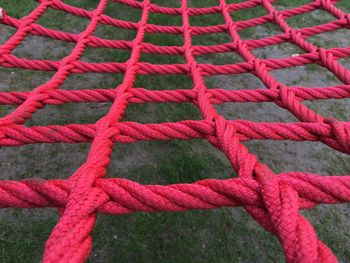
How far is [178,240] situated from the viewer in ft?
4.10

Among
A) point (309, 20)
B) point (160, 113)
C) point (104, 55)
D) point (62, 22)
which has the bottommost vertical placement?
point (160, 113)

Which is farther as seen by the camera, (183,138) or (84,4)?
(84,4)

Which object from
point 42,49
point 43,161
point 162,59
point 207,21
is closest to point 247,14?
point 207,21

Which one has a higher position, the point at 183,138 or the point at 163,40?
the point at 183,138

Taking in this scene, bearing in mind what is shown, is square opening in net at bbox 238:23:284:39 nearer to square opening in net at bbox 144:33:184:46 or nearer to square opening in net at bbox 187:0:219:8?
square opening in net at bbox 187:0:219:8

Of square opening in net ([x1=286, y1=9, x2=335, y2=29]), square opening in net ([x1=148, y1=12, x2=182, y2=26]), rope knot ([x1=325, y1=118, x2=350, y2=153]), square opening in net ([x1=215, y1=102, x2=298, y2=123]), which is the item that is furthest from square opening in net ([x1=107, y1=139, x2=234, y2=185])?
square opening in net ([x1=286, y1=9, x2=335, y2=29])

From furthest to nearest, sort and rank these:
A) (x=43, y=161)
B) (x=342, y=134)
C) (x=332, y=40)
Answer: (x=332, y=40) → (x=43, y=161) → (x=342, y=134)

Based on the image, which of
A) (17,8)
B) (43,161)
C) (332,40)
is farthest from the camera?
(332,40)

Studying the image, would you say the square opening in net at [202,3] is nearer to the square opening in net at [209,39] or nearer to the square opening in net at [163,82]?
the square opening in net at [209,39]

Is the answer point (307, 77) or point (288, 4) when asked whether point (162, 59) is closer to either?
point (307, 77)

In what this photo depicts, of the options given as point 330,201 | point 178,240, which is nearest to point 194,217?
point 178,240

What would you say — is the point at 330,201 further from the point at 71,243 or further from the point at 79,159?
the point at 79,159

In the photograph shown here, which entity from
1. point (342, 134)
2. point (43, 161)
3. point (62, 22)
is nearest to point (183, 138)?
point (342, 134)

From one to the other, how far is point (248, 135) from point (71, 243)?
1.57 feet
